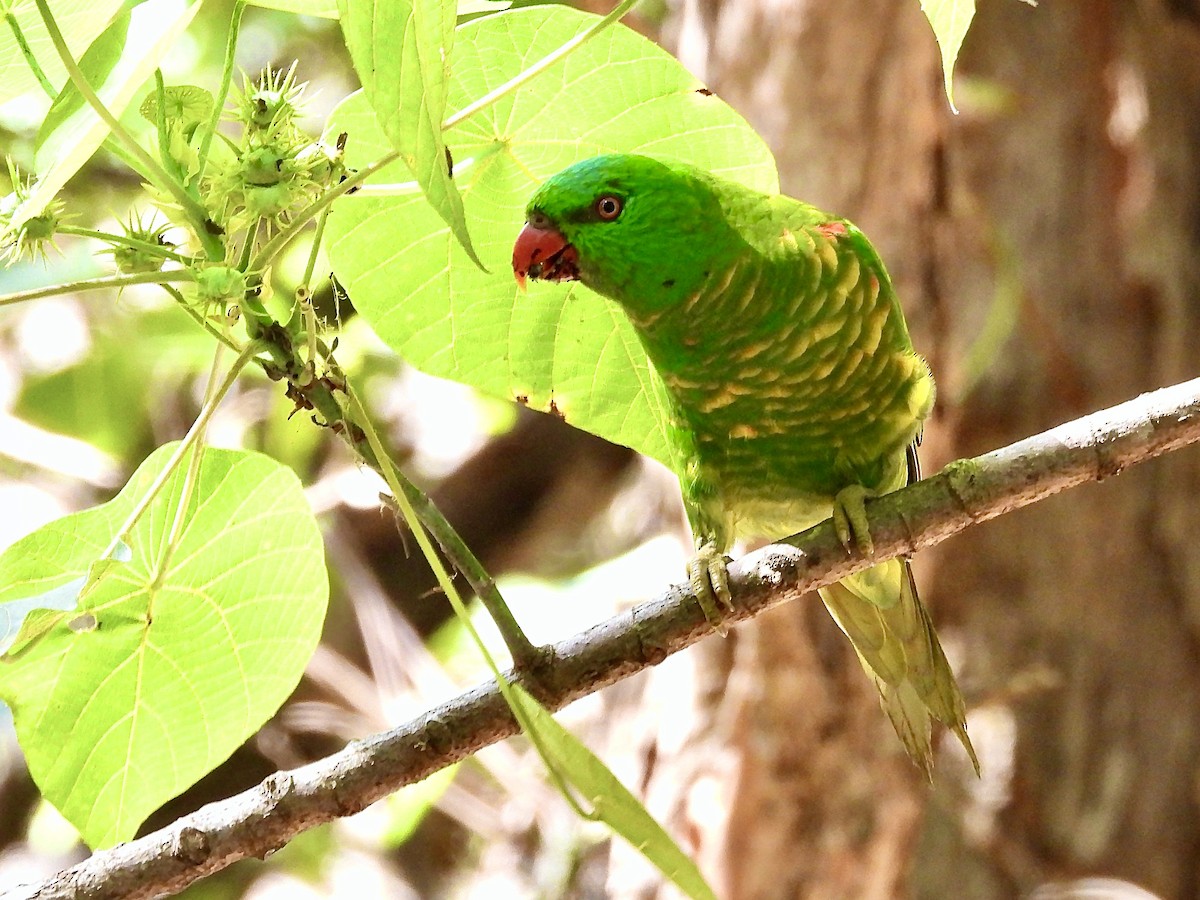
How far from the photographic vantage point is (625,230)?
147cm

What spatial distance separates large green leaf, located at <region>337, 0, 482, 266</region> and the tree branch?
497mm

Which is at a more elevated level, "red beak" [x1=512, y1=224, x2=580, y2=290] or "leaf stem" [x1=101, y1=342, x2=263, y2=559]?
"red beak" [x1=512, y1=224, x2=580, y2=290]

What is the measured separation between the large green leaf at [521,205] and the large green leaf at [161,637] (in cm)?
28

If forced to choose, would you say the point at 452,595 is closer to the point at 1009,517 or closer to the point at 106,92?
the point at 106,92

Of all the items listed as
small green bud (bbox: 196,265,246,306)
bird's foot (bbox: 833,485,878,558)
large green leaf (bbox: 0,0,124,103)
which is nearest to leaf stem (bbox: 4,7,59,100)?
large green leaf (bbox: 0,0,124,103)

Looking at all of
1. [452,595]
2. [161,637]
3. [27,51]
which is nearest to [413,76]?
[452,595]

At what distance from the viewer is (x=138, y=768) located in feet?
4.20

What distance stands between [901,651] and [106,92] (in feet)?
4.56

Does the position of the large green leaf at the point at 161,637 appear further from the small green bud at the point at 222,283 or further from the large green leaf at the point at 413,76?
the large green leaf at the point at 413,76

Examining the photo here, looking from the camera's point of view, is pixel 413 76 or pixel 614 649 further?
pixel 614 649

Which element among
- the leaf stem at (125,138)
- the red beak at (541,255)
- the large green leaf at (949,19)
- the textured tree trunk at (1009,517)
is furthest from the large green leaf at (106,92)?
the textured tree trunk at (1009,517)

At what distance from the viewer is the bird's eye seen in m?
1.44

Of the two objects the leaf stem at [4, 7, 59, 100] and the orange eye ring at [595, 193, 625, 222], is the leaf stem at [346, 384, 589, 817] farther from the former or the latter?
the orange eye ring at [595, 193, 625, 222]

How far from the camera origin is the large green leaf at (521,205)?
1305 millimetres
